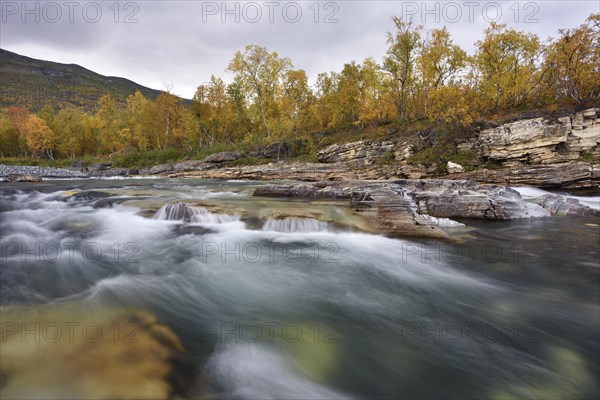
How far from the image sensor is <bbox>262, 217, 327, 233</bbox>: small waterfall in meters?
7.46

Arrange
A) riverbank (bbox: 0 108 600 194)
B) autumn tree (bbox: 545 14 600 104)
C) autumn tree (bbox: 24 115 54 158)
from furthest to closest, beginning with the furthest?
autumn tree (bbox: 24 115 54 158)
autumn tree (bbox: 545 14 600 104)
riverbank (bbox: 0 108 600 194)

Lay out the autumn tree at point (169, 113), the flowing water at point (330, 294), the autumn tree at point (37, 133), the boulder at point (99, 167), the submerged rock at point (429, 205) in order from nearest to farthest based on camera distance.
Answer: the flowing water at point (330, 294)
the submerged rock at point (429, 205)
the boulder at point (99, 167)
the autumn tree at point (169, 113)
the autumn tree at point (37, 133)

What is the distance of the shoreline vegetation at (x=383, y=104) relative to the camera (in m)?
20.6

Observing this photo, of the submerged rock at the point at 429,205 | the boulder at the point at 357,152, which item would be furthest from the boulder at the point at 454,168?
the submerged rock at the point at 429,205

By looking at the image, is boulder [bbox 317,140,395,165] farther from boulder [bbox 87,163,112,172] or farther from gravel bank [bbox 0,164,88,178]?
boulder [bbox 87,163,112,172]

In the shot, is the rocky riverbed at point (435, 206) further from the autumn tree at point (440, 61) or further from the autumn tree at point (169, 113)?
the autumn tree at point (169, 113)

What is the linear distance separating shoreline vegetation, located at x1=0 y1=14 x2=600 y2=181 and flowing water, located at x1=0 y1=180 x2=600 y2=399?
51.9ft

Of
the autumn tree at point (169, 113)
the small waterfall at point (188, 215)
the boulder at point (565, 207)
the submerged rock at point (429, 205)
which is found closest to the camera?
the submerged rock at point (429, 205)

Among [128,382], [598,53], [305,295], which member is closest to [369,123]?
[598,53]

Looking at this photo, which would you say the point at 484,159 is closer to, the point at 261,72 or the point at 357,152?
the point at 357,152

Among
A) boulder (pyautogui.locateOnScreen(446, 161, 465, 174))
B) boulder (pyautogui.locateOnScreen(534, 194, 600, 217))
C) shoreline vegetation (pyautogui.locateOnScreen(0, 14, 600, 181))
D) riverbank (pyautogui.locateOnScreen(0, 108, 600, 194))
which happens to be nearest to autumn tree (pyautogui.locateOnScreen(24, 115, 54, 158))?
shoreline vegetation (pyautogui.locateOnScreen(0, 14, 600, 181))

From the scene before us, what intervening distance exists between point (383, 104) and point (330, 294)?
2924 cm

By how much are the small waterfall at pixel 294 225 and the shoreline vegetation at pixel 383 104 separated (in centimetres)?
1600

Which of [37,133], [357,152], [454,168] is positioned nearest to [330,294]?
[454,168]
